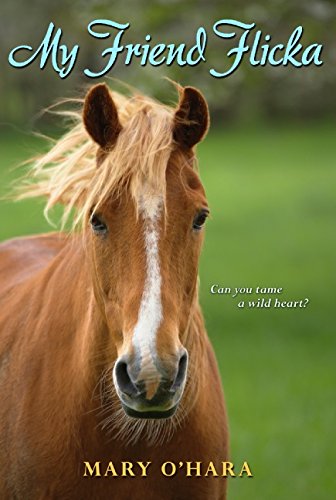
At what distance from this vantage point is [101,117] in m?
3.79

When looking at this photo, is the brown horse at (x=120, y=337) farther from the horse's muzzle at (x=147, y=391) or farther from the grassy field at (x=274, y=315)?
the grassy field at (x=274, y=315)

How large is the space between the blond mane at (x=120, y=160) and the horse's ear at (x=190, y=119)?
43 millimetres

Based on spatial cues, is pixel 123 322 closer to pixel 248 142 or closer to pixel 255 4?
pixel 255 4

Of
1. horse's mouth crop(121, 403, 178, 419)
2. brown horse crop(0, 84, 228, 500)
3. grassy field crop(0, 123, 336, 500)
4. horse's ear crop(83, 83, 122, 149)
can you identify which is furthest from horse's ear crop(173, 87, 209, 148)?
grassy field crop(0, 123, 336, 500)

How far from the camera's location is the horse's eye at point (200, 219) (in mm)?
3654

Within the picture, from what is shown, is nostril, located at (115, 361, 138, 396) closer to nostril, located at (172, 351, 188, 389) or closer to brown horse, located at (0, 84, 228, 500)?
brown horse, located at (0, 84, 228, 500)

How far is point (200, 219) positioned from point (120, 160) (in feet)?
1.14

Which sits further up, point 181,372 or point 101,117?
point 101,117

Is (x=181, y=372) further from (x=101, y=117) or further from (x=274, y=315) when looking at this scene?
(x=274, y=315)

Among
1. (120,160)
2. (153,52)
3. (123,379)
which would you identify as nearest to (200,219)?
(120,160)

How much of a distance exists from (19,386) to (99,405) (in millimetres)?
406

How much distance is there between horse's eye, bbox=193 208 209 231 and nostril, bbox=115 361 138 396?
1.99 ft

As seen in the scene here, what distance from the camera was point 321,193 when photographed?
26516 millimetres

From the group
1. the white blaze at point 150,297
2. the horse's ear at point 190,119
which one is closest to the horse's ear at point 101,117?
the horse's ear at point 190,119
